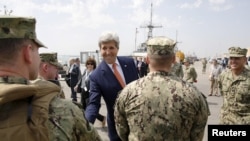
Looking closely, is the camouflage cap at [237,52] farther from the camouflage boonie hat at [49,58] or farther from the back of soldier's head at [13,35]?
the back of soldier's head at [13,35]

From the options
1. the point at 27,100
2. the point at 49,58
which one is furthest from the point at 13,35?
the point at 49,58

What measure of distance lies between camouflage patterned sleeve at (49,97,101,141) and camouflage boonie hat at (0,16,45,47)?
1.11 ft

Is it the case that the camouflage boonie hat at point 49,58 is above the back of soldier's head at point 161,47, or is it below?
below

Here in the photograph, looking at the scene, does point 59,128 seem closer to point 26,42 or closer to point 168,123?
point 26,42

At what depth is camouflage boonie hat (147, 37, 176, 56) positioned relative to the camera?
9.39ft

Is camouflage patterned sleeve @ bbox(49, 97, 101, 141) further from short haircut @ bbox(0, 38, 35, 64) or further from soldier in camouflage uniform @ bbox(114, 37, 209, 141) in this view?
soldier in camouflage uniform @ bbox(114, 37, 209, 141)

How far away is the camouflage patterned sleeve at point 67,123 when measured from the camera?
1.60m

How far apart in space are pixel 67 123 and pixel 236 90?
12.7 ft

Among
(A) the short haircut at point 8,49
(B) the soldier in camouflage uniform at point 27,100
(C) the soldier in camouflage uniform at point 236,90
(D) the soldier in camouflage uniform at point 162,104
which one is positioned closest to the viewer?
(B) the soldier in camouflage uniform at point 27,100

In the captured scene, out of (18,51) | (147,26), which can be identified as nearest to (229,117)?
(18,51)

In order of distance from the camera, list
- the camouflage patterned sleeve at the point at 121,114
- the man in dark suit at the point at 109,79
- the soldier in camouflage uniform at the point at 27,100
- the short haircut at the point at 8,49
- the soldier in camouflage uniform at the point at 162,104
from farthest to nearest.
A: the man in dark suit at the point at 109,79
the camouflage patterned sleeve at the point at 121,114
the soldier in camouflage uniform at the point at 162,104
the short haircut at the point at 8,49
the soldier in camouflage uniform at the point at 27,100

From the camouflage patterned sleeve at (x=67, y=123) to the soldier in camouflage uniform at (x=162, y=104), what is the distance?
1092 mm

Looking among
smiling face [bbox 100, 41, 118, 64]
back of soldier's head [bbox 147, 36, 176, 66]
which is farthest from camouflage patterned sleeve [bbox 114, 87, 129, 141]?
smiling face [bbox 100, 41, 118, 64]

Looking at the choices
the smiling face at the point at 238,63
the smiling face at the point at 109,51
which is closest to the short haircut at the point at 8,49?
the smiling face at the point at 109,51
